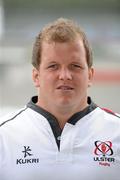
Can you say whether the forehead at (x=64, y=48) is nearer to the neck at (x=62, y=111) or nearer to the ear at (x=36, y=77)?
the ear at (x=36, y=77)

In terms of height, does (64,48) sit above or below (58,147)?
above

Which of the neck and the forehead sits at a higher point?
the forehead

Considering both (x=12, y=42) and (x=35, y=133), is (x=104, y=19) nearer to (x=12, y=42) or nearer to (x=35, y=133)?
(x=12, y=42)

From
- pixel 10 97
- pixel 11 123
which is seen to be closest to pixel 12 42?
pixel 10 97

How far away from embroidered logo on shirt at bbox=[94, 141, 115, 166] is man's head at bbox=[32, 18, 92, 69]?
0.25m

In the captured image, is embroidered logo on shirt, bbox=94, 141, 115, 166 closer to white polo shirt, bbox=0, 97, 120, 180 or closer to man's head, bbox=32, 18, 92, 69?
white polo shirt, bbox=0, 97, 120, 180

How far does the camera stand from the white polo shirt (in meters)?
1.51

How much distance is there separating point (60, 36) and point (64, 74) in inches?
5.0

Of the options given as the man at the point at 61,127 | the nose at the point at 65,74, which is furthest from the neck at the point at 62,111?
the nose at the point at 65,74

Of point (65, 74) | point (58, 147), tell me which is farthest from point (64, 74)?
point (58, 147)

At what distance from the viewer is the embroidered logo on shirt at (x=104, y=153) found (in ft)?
5.07

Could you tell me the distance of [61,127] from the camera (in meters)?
1.59

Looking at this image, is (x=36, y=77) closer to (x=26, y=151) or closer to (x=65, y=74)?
(x=65, y=74)

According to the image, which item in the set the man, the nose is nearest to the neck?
the man
